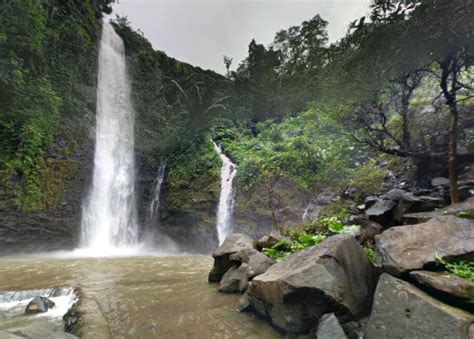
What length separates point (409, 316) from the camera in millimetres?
2514

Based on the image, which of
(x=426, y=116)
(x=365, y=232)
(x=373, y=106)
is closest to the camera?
(x=365, y=232)

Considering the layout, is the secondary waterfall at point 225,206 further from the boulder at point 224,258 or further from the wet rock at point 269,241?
the boulder at point 224,258

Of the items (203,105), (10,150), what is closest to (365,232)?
(10,150)

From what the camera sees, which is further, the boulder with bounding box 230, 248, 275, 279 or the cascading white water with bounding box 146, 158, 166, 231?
the cascading white water with bounding box 146, 158, 166, 231

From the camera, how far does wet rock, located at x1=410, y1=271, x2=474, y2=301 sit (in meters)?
2.44

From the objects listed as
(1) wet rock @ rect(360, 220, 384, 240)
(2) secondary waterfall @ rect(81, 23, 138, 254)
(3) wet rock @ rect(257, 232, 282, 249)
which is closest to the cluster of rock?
(1) wet rock @ rect(360, 220, 384, 240)

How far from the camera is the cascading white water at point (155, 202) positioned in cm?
1487

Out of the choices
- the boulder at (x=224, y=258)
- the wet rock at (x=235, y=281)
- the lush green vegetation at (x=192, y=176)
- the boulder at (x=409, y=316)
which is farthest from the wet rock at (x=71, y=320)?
the lush green vegetation at (x=192, y=176)

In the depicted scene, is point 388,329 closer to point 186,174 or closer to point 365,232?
point 365,232

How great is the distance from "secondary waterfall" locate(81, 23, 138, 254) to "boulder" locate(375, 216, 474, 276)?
11895mm

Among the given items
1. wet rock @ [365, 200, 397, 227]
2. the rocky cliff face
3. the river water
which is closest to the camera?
the river water

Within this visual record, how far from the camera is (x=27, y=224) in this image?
11.0 meters

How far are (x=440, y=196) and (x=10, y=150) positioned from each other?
14111 mm

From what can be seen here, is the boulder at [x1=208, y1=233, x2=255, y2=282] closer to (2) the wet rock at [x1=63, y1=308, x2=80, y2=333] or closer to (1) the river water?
(1) the river water
